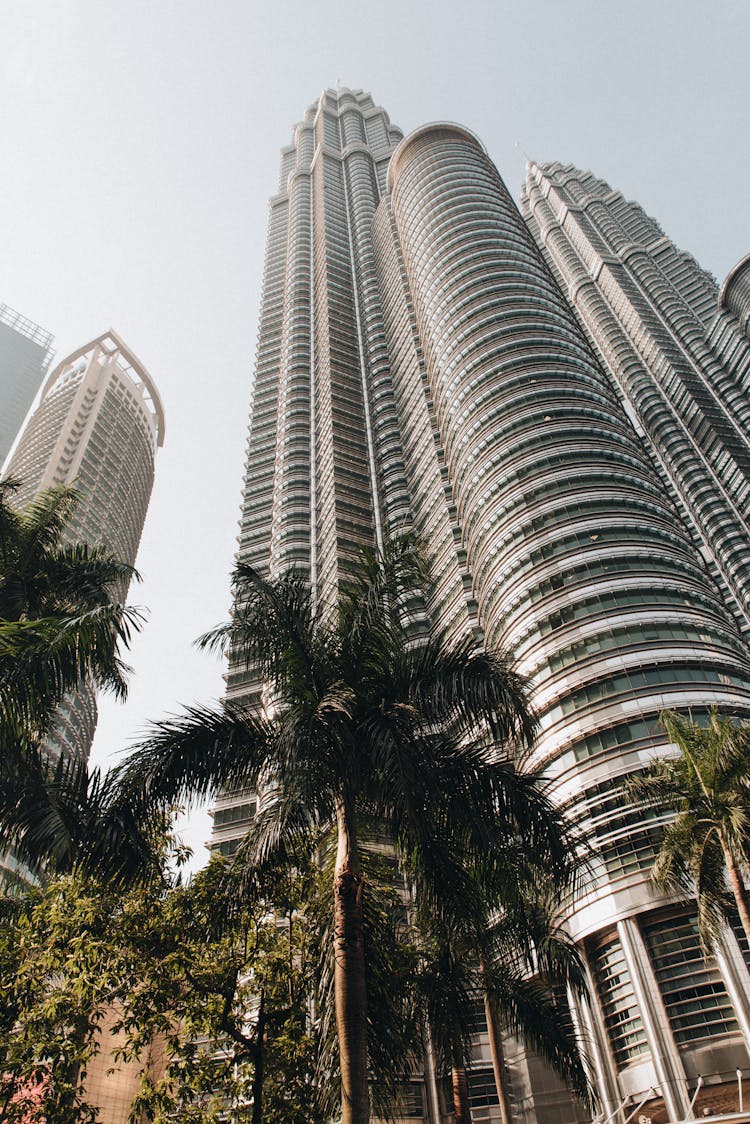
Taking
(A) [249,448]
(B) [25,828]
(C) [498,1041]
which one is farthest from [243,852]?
(A) [249,448]

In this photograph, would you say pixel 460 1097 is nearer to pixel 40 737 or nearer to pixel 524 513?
pixel 40 737

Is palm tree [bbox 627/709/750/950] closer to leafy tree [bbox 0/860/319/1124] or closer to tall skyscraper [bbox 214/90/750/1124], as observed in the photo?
tall skyscraper [bbox 214/90/750/1124]

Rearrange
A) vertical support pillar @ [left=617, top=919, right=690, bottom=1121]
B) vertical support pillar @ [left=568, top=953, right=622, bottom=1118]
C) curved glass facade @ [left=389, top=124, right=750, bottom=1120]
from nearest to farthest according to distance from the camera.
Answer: vertical support pillar @ [left=617, top=919, right=690, bottom=1121] → vertical support pillar @ [left=568, top=953, right=622, bottom=1118] → curved glass facade @ [left=389, top=124, right=750, bottom=1120]

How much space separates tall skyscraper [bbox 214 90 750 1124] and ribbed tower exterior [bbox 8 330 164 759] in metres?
24.9

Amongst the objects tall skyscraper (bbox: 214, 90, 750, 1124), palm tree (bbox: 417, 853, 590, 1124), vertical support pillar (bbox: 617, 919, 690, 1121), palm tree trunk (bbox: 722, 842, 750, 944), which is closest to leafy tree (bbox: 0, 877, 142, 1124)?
palm tree (bbox: 417, 853, 590, 1124)

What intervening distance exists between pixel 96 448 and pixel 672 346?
96.2 meters

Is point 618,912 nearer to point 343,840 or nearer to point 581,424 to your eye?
point 343,840

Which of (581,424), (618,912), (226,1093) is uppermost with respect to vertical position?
(581,424)

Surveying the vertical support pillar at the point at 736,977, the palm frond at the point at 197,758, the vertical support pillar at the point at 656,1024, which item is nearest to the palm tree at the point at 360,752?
the palm frond at the point at 197,758

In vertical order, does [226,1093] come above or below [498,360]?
below

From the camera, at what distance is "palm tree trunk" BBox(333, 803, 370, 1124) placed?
11.5m

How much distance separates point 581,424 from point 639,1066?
45.9m

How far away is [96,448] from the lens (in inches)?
4729

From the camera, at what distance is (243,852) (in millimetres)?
14641
